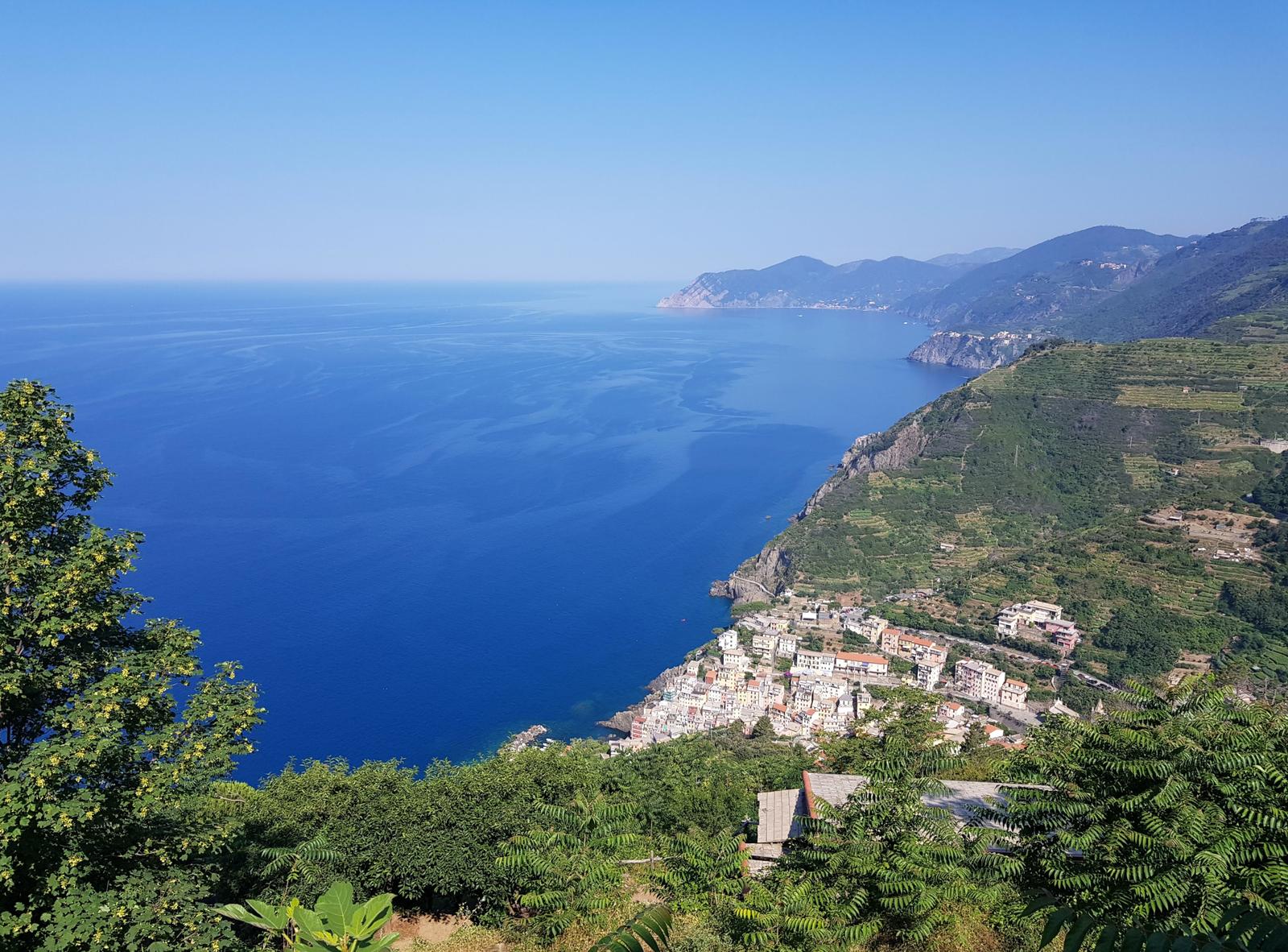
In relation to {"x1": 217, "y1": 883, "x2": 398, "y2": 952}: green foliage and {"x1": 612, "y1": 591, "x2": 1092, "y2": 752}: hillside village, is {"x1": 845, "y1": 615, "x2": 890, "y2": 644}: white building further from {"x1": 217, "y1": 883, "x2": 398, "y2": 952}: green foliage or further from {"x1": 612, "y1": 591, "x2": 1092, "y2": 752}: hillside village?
{"x1": 217, "y1": 883, "x2": 398, "y2": 952}: green foliage

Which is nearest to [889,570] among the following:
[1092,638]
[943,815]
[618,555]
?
[1092,638]

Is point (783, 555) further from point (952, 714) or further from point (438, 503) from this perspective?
point (438, 503)

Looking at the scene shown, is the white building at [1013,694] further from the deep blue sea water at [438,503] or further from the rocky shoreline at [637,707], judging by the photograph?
the deep blue sea water at [438,503]

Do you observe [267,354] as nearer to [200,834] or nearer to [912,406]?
[912,406]

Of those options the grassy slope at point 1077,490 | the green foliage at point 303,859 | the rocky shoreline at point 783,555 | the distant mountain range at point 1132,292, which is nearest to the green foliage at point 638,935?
the green foliage at point 303,859

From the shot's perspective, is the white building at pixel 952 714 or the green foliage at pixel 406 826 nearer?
the green foliage at pixel 406 826

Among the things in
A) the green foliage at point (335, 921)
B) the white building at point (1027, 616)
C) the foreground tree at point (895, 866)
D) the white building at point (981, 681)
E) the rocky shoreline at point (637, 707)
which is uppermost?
the green foliage at point (335, 921)

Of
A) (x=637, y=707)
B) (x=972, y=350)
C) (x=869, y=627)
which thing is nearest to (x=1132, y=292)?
(x=972, y=350)

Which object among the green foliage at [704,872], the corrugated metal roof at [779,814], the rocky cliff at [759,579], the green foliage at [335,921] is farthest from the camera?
the rocky cliff at [759,579]
